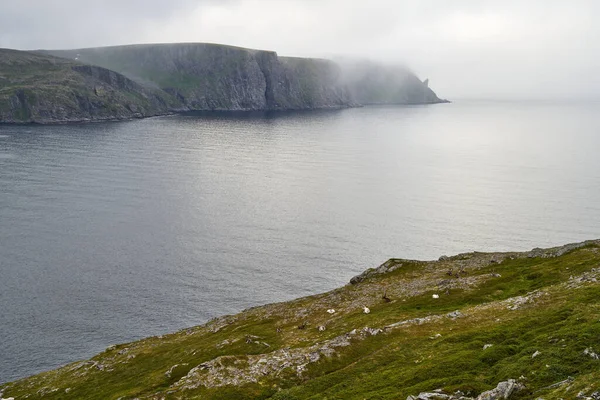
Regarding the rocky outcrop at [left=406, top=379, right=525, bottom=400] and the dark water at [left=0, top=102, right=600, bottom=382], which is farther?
the dark water at [left=0, top=102, right=600, bottom=382]

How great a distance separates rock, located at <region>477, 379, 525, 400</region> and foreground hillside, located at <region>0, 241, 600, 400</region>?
7cm

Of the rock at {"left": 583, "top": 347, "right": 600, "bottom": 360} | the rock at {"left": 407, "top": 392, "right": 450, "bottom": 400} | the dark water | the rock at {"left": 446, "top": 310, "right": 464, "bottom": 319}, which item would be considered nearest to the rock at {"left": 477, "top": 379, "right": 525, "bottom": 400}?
the rock at {"left": 407, "top": 392, "right": 450, "bottom": 400}

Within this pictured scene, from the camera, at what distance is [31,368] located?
68438 millimetres

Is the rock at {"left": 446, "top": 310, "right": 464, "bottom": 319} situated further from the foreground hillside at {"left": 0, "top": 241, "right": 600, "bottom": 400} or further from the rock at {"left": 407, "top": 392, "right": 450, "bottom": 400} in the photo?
the rock at {"left": 407, "top": 392, "right": 450, "bottom": 400}

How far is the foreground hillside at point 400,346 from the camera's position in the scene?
2991cm

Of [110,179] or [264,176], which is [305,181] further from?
[110,179]

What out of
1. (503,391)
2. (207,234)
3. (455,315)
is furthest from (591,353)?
(207,234)

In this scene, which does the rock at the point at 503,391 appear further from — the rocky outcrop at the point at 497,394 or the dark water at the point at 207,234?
the dark water at the point at 207,234

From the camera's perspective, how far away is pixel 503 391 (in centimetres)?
2620

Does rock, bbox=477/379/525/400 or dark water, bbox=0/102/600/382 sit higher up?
rock, bbox=477/379/525/400

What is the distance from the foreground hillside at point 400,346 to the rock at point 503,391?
0.24 feet

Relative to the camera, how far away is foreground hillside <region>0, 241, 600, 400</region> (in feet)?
98.1

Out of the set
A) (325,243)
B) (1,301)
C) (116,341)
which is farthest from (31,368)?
(325,243)

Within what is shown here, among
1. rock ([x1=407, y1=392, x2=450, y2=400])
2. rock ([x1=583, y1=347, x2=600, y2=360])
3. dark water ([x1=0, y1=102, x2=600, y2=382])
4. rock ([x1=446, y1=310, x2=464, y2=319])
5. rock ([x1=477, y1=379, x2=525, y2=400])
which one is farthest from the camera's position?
dark water ([x1=0, y1=102, x2=600, y2=382])
